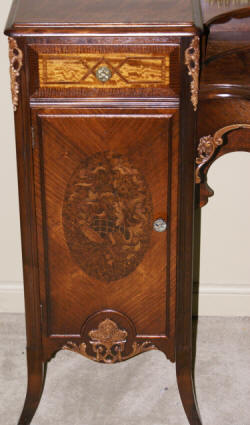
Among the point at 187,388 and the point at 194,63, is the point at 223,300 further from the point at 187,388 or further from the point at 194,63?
→ the point at 194,63

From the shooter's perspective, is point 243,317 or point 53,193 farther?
point 243,317

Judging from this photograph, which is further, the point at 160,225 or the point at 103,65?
the point at 160,225

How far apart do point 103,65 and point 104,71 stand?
1 cm

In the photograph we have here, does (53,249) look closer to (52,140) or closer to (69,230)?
(69,230)

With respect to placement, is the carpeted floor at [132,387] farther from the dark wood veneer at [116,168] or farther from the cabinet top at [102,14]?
the cabinet top at [102,14]

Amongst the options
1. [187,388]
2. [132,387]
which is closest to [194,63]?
[187,388]

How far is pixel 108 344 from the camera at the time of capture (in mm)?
1906

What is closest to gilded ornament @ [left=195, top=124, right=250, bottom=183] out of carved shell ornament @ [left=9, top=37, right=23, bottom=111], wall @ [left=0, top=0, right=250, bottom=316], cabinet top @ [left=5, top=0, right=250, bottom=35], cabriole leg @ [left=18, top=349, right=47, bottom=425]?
cabinet top @ [left=5, top=0, right=250, bottom=35]

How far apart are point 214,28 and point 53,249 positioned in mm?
771

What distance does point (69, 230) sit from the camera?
1792 millimetres

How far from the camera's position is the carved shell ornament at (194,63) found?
1564mm

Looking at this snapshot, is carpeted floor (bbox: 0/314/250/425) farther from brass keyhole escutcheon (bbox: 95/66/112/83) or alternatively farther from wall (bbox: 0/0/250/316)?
brass keyhole escutcheon (bbox: 95/66/112/83)

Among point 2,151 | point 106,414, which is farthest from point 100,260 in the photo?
point 2,151

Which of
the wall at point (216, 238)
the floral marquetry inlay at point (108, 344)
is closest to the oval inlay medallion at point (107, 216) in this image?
the floral marquetry inlay at point (108, 344)
